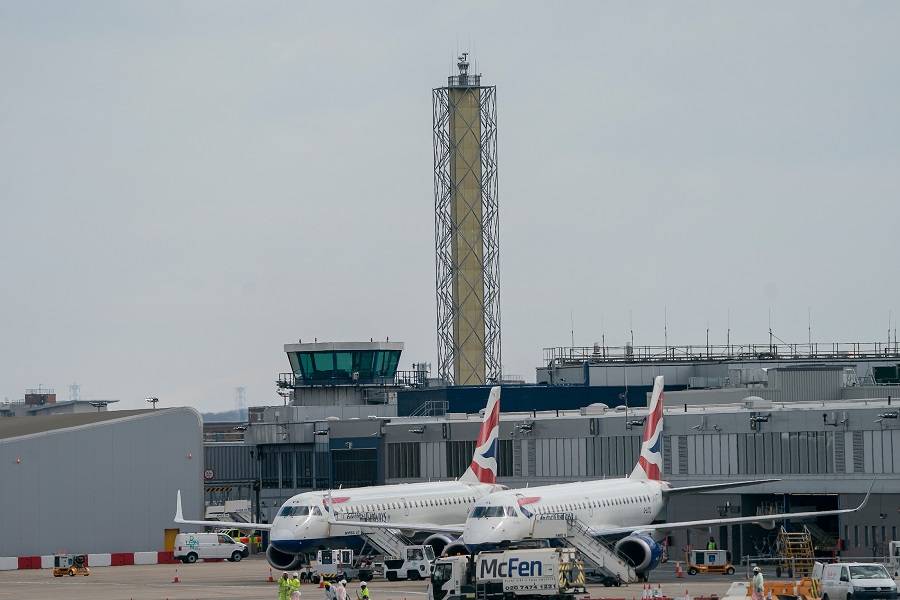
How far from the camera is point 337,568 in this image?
85.3m

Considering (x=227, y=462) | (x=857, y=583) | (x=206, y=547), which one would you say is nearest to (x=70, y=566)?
(x=206, y=547)

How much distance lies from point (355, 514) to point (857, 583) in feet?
106

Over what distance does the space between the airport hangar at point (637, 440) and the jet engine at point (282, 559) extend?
969 inches

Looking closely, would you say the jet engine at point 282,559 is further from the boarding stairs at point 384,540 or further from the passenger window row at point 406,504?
the boarding stairs at point 384,540

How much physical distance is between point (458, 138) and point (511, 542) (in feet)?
309

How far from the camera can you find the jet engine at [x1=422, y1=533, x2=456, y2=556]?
87231 millimetres

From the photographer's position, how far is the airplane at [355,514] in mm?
86875

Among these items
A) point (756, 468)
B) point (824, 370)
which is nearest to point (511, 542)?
point (756, 468)

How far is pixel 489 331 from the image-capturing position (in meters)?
169

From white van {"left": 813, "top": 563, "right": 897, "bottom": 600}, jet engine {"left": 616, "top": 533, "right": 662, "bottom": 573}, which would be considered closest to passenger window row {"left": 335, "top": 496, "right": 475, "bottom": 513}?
jet engine {"left": 616, "top": 533, "right": 662, "bottom": 573}

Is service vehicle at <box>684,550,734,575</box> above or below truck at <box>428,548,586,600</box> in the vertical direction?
below

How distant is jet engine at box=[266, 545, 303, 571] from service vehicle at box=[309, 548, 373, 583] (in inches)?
79.6

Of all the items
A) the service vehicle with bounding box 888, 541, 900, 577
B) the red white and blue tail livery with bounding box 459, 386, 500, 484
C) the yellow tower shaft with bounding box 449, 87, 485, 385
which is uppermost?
the yellow tower shaft with bounding box 449, 87, 485, 385

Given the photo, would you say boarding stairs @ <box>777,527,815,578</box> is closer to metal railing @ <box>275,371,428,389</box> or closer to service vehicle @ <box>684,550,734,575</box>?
service vehicle @ <box>684,550,734,575</box>
